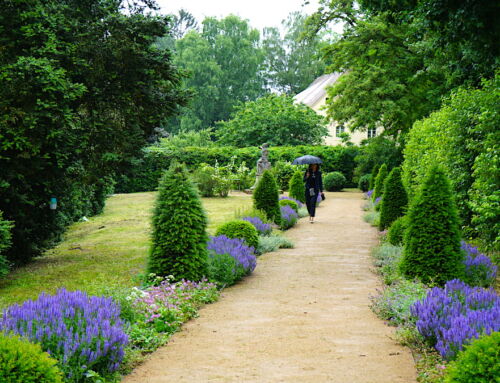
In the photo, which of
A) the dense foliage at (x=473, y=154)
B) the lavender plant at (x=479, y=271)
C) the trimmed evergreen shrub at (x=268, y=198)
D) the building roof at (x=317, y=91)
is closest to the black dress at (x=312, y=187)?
the trimmed evergreen shrub at (x=268, y=198)

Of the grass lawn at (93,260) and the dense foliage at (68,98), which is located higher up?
the dense foliage at (68,98)

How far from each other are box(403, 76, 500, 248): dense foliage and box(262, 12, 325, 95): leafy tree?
52418 millimetres

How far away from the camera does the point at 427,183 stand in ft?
21.8

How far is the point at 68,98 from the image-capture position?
834 cm

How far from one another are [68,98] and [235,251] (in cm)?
376

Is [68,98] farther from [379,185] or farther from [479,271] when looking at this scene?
[379,185]

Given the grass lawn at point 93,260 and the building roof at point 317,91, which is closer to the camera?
the grass lawn at point 93,260

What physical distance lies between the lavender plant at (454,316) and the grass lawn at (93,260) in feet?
10.6

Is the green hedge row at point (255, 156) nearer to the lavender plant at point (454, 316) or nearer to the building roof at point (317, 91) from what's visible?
the building roof at point (317, 91)

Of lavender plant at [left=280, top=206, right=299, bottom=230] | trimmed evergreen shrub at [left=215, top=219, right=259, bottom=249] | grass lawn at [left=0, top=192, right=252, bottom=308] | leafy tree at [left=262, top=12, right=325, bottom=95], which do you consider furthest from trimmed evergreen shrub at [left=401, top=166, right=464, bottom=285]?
leafy tree at [left=262, top=12, right=325, bottom=95]

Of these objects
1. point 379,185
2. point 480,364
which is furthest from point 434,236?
point 379,185

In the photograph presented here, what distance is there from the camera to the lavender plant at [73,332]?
366cm

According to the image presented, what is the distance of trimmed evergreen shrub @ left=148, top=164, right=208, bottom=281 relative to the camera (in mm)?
6715

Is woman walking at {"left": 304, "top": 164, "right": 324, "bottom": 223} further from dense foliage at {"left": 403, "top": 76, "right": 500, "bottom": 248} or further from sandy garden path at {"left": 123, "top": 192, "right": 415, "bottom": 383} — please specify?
sandy garden path at {"left": 123, "top": 192, "right": 415, "bottom": 383}
